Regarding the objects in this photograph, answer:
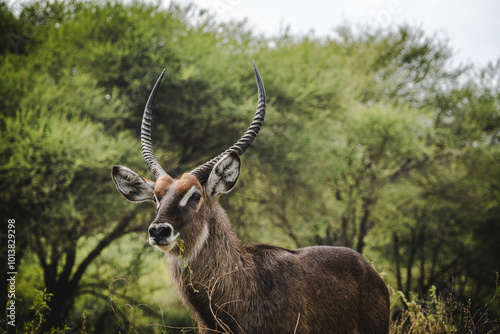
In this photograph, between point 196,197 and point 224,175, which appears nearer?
point 196,197

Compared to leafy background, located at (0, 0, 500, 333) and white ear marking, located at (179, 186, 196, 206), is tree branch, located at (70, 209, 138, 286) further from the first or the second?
white ear marking, located at (179, 186, 196, 206)

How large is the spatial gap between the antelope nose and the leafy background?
3.53 m

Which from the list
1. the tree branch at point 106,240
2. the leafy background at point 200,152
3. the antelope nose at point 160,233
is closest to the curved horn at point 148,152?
the antelope nose at point 160,233

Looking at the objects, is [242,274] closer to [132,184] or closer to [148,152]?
[132,184]

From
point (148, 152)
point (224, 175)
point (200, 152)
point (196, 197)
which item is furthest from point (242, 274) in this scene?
point (200, 152)

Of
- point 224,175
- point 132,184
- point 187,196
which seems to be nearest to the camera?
point 187,196

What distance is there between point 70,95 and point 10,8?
4958 millimetres

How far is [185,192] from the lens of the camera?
3.38 metres

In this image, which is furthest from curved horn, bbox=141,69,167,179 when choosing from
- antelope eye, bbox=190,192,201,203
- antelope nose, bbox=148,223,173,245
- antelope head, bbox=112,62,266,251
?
antelope nose, bbox=148,223,173,245

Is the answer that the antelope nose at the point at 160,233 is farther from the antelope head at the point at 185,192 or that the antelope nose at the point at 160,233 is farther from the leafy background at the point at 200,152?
the leafy background at the point at 200,152

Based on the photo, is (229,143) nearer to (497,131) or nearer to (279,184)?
(279,184)

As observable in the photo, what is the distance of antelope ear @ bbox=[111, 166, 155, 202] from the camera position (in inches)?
151

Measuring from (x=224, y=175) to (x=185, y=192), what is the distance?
41 cm

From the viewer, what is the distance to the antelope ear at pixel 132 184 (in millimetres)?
3835
